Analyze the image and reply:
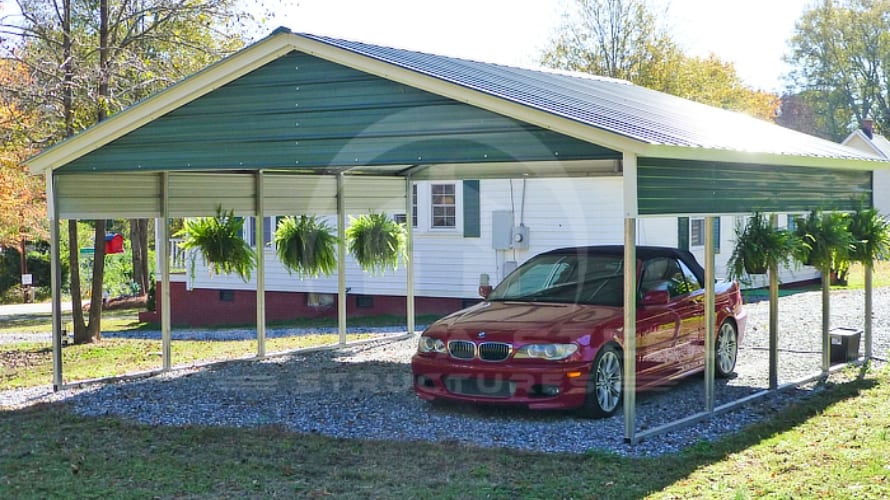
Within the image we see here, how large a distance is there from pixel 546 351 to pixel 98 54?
12.1m

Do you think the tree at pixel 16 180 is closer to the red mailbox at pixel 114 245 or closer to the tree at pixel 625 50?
the red mailbox at pixel 114 245

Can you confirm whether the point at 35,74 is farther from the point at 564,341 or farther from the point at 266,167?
the point at 564,341

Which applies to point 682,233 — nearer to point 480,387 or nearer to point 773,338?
point 773,338

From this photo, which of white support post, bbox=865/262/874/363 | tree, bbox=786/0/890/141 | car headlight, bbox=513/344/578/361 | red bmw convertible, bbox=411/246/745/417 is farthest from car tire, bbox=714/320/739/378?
tree, bbox=786/0/890/141

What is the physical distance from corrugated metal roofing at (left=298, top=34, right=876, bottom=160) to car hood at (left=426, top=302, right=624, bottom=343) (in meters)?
1.81

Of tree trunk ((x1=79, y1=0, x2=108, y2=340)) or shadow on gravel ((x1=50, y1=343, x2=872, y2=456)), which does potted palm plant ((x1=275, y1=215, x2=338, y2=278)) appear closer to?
shadow on gravel ((x1=50, y1=343, x2=872, y2=456))

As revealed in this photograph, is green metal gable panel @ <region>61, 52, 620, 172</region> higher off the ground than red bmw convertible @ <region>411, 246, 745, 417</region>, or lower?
higher

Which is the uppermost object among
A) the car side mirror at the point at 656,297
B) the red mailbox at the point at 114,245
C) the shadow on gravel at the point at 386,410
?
the red mailbox at the point at 114,245

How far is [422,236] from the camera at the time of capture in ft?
70.0

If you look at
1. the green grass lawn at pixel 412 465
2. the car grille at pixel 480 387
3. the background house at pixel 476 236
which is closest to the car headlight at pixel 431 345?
the car grille at pixel 480 387

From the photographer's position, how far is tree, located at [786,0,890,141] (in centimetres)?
5612

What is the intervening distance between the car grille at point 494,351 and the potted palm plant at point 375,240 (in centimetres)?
609

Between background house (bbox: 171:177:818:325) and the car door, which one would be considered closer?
the car door

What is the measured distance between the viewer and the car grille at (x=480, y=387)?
950cm
